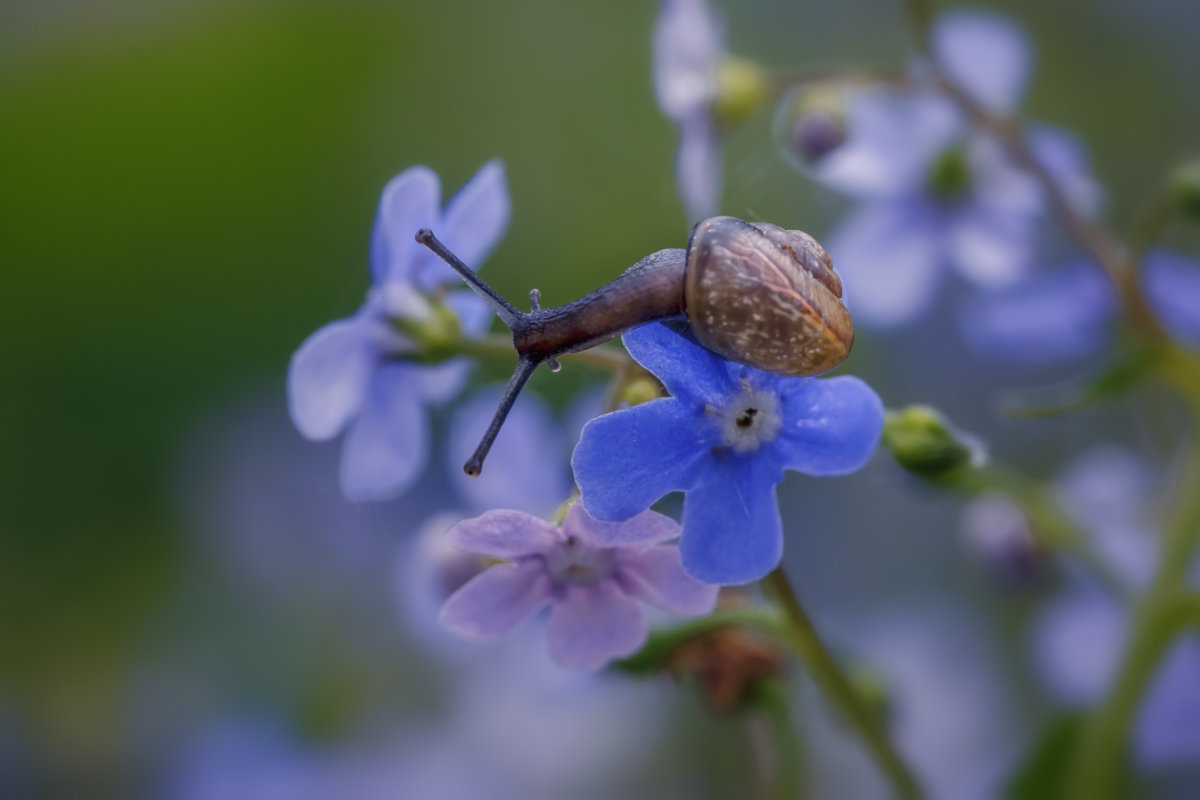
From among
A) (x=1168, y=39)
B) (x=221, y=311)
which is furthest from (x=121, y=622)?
(x=1168, y=39)

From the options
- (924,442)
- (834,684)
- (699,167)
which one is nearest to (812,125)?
(699,167)

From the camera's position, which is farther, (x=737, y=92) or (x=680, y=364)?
(x=737, y=92)

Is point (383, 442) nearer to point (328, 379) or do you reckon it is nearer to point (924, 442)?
point (328, 379)

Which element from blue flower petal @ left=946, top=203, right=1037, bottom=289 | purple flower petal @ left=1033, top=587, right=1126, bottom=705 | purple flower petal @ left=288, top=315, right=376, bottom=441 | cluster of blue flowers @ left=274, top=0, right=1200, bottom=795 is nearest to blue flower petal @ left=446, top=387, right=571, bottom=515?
cluster of blue flowers @ left=274, top=0, right=1200, bottom=795

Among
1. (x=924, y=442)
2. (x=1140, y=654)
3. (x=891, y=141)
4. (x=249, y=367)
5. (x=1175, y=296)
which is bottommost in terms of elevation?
(x=1140, y=654)

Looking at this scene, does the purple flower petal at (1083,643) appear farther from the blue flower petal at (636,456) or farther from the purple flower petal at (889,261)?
the blue flower petal at (636,456)

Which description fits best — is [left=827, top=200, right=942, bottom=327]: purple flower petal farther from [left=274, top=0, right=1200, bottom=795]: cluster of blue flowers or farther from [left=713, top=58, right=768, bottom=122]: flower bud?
[left=713, top=58, right=768, bottom=122]: flower bud

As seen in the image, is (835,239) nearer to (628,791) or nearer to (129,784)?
(628,791)
